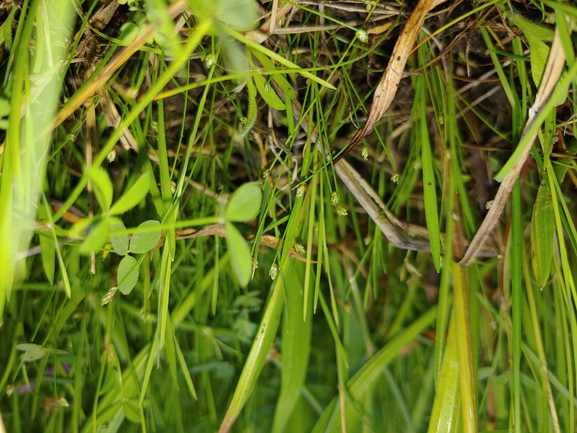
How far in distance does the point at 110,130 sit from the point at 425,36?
1.82 feet

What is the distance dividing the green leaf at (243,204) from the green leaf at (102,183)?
0.14 metres

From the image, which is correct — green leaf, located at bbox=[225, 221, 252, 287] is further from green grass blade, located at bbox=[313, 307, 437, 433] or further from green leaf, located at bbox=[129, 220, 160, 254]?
green grass blade, located at bbox=[313, 307, 437, 433]

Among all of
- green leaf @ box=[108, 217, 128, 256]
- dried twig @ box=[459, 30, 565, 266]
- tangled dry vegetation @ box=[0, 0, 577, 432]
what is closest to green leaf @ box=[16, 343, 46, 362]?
tangled dry vegetation @ box=[0, 0, 577, 432]

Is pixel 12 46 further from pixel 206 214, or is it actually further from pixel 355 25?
pixel 355 25

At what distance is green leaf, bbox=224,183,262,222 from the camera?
548mm

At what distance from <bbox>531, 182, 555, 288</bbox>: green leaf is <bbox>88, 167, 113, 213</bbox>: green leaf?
0.60 m

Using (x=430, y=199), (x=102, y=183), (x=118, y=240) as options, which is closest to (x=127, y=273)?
(x=118, y=240)

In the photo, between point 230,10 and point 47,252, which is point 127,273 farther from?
point 230,10

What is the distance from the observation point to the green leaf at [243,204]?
55 centimetres

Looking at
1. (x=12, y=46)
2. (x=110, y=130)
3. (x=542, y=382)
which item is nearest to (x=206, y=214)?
(x=110, y=130)

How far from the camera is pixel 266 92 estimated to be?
1.97 ft

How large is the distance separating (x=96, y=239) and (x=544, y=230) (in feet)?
2.04

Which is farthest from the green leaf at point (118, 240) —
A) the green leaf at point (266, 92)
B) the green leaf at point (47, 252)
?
the green leaf at point (266, 92)

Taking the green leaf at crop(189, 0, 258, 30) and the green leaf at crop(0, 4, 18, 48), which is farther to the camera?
the green leaf at crop(0, 4, 18, 48)
